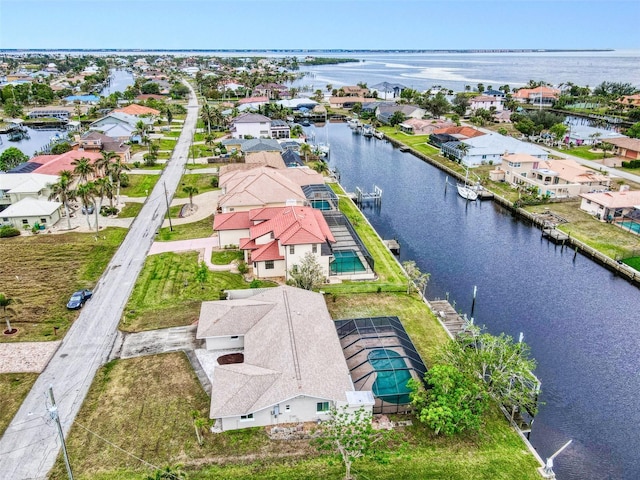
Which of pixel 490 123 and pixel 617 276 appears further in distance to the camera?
pixel 490 123

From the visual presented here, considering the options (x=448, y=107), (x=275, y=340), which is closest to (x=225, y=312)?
(x=275, y=340)

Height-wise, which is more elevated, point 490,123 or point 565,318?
point 490,123

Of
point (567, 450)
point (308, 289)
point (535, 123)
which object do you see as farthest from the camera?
point (535, 123)

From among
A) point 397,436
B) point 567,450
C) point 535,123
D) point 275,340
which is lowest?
point 567,450

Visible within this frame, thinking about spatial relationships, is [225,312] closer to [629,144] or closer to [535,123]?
[629,144]

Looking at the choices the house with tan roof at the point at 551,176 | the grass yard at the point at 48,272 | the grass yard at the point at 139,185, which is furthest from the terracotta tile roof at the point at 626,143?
the grass yard at the point at 48,272

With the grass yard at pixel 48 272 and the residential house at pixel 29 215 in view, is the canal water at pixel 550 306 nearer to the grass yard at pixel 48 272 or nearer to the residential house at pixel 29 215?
the grass yard at pixel 48 272
